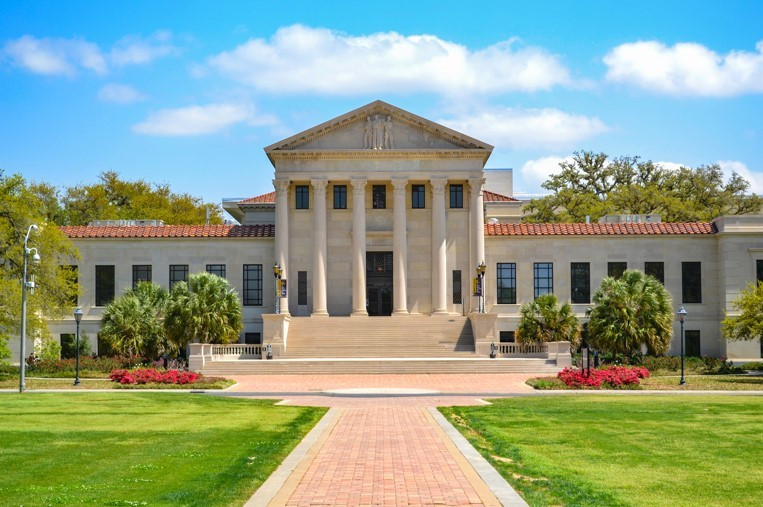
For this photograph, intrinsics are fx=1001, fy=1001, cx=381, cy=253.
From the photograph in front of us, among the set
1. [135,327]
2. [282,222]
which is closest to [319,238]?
[282,222]

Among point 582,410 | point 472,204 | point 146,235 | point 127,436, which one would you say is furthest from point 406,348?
point 127,436

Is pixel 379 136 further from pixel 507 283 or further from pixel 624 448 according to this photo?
pixel 624 448

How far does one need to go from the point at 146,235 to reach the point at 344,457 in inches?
1912

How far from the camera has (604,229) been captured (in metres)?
64.0

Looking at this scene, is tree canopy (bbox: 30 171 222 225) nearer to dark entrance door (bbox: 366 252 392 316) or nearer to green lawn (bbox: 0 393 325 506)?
dark entrance door (bbox: 366 252 392 316)

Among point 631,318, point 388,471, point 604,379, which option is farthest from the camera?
point 631,318

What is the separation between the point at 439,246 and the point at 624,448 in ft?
145

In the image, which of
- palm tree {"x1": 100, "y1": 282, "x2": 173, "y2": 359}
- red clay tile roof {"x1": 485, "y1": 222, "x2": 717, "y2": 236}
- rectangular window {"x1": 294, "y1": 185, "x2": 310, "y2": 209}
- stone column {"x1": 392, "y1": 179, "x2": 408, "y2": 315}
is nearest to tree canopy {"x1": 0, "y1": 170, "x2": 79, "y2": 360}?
palm tree {"x1": 100, "y1": 282, "x2": 173, "y2": 359}

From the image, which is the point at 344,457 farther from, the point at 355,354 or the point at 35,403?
the point at 355,354

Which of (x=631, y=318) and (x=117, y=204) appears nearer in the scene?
(x=631, y=318)

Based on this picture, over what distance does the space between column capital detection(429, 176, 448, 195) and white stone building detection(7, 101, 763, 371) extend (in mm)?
63

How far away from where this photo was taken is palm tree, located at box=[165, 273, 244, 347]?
2063 inches

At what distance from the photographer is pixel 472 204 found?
63812mm

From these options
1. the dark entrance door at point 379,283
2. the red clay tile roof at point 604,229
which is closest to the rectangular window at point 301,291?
the dark entrance door at point 379,283
